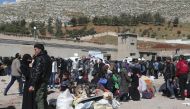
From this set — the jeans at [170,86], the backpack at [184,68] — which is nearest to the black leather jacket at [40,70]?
the backpack at [184,68]

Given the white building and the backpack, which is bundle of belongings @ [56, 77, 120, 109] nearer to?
the backpack

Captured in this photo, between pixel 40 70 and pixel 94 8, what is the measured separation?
139288mm

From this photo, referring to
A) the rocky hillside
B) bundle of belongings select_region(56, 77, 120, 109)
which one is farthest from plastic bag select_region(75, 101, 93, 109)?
the rocky hillside

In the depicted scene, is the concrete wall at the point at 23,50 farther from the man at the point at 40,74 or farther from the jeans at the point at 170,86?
the man at the point at 40,74

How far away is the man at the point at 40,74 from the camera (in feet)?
37.9

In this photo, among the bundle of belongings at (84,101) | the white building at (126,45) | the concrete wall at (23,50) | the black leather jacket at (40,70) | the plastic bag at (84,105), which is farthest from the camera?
the white building at (126,45)

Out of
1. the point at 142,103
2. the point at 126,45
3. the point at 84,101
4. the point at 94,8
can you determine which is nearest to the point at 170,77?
the point at 142,103

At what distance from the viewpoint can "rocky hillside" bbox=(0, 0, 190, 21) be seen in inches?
5492

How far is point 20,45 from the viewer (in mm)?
49125

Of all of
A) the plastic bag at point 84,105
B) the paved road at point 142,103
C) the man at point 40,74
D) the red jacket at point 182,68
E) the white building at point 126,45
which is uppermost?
the man at point 40,74

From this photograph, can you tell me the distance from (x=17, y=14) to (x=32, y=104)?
394 feet

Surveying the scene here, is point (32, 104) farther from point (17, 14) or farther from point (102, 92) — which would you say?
point (17, 14)

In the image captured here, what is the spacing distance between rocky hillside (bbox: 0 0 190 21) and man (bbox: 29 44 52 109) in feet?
395

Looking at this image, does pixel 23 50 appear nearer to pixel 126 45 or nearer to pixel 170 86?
pixel 126 45
